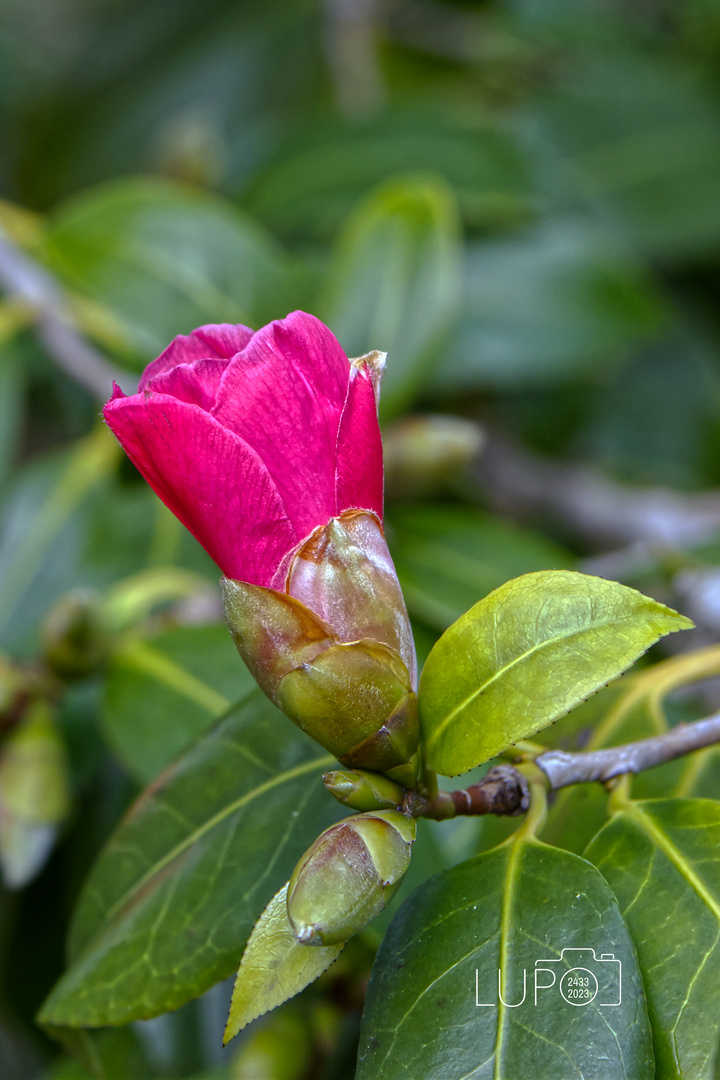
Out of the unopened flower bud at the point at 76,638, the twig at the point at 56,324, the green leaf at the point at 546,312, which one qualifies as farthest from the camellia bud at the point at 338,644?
the green leaf at the point at 546,312

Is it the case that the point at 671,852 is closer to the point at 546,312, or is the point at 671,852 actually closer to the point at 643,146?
the point at 546,312

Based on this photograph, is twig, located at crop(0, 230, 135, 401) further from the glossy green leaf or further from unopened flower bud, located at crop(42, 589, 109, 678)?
the glossy green leaf

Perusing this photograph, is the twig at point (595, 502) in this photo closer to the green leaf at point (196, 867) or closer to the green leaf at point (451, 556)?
the green leaf at point (451, 556)

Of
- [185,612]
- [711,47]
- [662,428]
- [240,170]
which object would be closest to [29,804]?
[185,612]

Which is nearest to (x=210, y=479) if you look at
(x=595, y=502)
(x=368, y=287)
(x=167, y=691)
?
(x=167, y=691)

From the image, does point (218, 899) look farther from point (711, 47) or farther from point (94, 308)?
point (711, 47)

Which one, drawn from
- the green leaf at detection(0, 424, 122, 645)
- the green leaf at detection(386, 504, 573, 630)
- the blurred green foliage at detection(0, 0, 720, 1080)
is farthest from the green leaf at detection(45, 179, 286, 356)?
the green leaf at detection(386, 504, 573, 630)
